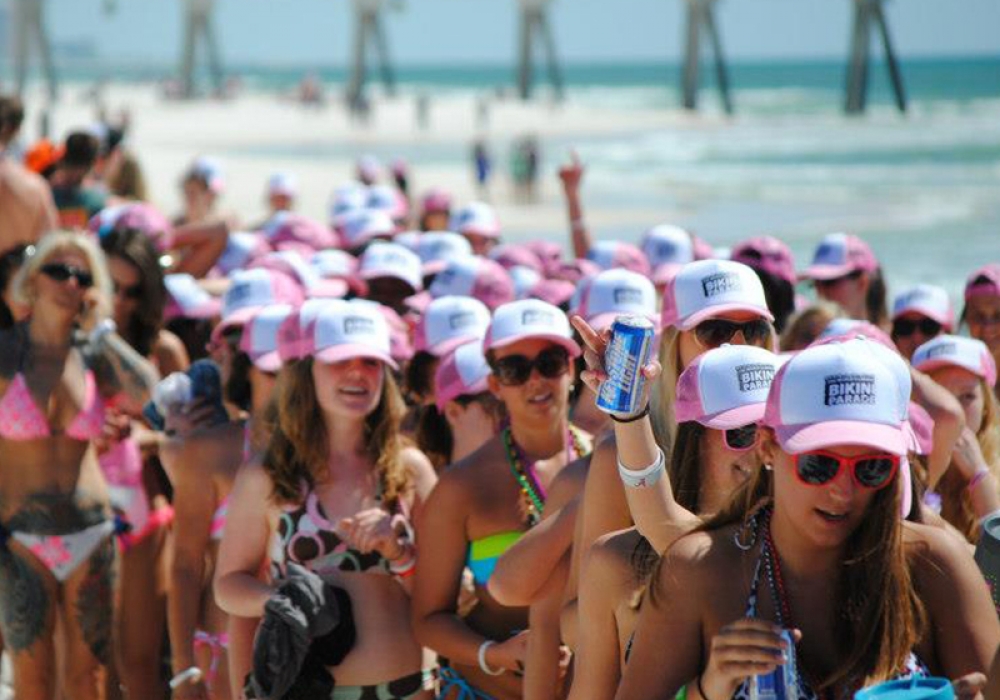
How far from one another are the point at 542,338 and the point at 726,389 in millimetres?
1224

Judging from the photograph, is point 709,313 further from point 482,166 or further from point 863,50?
point 863,50

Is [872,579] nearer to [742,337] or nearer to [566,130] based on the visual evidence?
[742,337]

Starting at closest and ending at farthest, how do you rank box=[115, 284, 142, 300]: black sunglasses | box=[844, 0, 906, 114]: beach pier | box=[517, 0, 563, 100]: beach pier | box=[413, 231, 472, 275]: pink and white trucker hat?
box=[115, 284, 142, 300]: black sunglasses → box=[413, 231, 472, 275]: pink and white trucker hat → box=[844, 0, 906, 114]: beach pier → box=[517, 0, 563, 100]: beach pier

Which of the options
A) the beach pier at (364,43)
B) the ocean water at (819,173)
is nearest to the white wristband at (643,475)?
the ocean water at (819,173)

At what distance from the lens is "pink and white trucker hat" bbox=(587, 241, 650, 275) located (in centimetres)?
751

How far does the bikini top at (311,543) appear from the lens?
4406mm

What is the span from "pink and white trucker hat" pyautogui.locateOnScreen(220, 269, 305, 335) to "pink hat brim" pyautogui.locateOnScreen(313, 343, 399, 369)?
133 centimetres

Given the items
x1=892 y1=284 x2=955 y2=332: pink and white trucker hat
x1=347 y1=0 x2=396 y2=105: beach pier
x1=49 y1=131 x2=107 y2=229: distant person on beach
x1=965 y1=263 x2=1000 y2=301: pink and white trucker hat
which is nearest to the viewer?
x1=892 y1=284 x2=955 y2=332: pink and white trucker hat

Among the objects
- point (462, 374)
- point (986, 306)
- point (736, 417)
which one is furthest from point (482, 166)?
point (736, 417)

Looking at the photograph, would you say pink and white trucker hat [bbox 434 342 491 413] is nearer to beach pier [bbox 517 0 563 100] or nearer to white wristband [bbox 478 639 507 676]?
white wristband [bbox 478 639 507 676]

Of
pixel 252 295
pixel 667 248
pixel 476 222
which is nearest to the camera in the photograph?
pixel 252 295

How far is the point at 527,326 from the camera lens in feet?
14.9

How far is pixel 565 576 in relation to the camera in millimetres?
4004

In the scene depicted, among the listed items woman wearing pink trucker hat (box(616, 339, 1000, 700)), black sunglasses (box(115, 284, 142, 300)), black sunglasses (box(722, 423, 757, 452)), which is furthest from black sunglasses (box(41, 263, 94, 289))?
woman wearing pink trucker hat (box(616, 339, 1000, 700))
